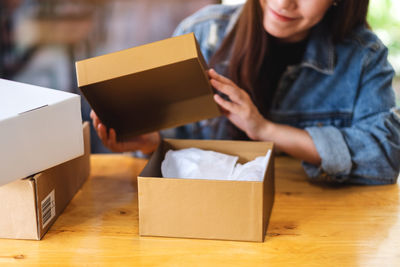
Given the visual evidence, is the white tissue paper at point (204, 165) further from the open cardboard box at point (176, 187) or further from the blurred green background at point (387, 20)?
Answer: the blurred green background at point (387, 20)

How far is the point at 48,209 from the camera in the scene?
823mm

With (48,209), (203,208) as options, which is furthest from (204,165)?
(48,209)

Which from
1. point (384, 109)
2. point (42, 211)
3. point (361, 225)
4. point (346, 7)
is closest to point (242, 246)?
point (361, 225)

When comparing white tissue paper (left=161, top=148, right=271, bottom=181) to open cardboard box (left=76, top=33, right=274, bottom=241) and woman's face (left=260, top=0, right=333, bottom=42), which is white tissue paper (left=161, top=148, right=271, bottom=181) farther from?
woman's face (left=260, top=0, right=333, bottom=42)

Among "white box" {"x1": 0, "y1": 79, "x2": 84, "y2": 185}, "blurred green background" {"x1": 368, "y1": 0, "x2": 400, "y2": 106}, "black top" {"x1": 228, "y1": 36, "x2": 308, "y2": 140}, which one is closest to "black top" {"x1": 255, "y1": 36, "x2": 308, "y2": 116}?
"black top" {"x1": 228, "y1": 36, "x2": 308, "y2": 140}

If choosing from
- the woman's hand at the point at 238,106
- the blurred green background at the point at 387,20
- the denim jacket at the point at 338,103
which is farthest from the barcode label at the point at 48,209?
the blurred green background at the point at 387,20

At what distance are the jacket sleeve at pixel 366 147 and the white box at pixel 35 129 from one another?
0.57 meters

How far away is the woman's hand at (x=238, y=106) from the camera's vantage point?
0.98m

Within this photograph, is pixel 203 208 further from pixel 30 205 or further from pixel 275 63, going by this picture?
pixel 275 63

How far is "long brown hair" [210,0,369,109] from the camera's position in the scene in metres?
1.20

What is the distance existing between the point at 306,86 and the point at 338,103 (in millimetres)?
102

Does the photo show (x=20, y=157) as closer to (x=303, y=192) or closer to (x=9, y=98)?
(x=9, y=98)

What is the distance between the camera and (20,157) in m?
0.73

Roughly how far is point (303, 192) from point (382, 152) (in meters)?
0.24
